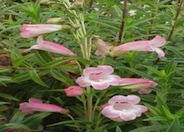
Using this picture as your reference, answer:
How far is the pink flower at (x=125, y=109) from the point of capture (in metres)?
1.21

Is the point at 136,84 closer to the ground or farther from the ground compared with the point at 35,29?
closer to the ground

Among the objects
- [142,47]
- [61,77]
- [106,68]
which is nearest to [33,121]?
[61,77]

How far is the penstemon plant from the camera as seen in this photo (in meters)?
1.22

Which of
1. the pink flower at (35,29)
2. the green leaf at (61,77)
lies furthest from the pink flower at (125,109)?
the pink flower at (35,29)

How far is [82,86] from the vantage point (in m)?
1.21

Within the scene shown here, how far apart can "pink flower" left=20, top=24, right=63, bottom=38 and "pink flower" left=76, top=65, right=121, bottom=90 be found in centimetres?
20

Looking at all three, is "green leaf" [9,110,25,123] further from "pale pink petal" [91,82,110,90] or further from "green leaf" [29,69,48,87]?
"pale pink petal" [91,82,110,90]

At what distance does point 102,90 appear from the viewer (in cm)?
127

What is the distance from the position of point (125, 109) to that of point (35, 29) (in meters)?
0.36

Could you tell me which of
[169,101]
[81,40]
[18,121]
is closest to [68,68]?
[81,40]

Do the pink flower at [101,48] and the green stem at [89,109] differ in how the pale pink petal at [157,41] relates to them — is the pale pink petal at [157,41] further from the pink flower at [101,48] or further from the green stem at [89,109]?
the green stem at [89,109]

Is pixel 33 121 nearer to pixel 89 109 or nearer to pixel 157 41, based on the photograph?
pixel 89 109

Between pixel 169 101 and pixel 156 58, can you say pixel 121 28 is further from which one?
pixel 169 101

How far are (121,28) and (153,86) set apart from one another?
0.37 metres
